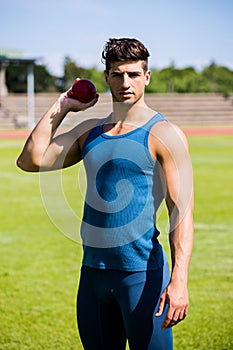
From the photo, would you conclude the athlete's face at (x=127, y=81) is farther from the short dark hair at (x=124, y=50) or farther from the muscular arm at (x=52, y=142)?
the muscular arm at (x=52, y=142)

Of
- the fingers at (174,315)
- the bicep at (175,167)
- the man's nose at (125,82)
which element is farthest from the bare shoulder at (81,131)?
the fingers at (174,315)

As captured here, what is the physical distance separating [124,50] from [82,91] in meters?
0.33

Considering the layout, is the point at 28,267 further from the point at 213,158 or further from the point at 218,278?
the point at 213,158

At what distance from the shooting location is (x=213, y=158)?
21031mm

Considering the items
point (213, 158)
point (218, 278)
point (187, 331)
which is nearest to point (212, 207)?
point (218, 278)

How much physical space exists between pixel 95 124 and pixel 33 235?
616 cm

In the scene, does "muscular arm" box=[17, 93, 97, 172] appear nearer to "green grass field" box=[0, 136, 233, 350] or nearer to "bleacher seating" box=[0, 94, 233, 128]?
"green grass field" box=[0, 136, 233, 350]

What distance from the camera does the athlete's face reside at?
2809mm

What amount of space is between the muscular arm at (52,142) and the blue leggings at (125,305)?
1.73 ft

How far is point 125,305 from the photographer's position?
9.33ft

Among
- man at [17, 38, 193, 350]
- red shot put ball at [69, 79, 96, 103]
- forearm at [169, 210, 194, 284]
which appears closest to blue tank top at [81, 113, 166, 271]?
man at [17, 38, 193, 350]

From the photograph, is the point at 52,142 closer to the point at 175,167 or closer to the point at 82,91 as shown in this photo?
the point at 82,91

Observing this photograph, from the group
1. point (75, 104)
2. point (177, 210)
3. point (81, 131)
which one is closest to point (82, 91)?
point (75, 104)

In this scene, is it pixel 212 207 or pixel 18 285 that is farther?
pixel 212 207
